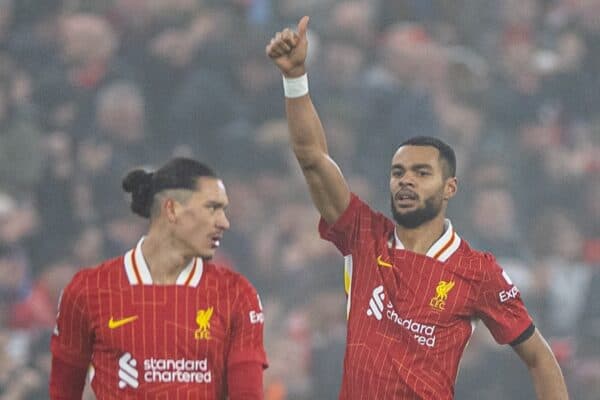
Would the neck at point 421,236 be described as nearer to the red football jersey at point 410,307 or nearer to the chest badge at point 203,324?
the red football jersey at point 410,307

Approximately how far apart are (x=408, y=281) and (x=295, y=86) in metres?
0.71

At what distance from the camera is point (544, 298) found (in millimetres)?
7414

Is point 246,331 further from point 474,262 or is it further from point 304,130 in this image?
point 474,262

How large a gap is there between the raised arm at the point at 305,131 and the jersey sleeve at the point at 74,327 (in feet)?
2.58

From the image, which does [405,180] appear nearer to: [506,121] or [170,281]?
[170,281]

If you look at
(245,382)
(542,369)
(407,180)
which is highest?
(407,180)

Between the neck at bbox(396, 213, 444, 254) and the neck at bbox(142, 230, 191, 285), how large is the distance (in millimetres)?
752

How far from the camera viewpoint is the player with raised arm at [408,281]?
397cm

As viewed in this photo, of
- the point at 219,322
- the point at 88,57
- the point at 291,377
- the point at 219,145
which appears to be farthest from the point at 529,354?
the point at 88,57

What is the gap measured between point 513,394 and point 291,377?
1.28 meters

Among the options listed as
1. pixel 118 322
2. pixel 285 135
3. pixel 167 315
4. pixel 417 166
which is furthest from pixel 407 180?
pixel 285 135

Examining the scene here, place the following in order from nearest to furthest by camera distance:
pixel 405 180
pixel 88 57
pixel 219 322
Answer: pixel 219 322, pixel 405 180, pixel 88 57

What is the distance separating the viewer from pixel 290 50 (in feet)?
12.6

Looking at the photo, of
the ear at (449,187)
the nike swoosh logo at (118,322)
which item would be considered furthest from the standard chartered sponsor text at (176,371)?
the ear at (449,187)
